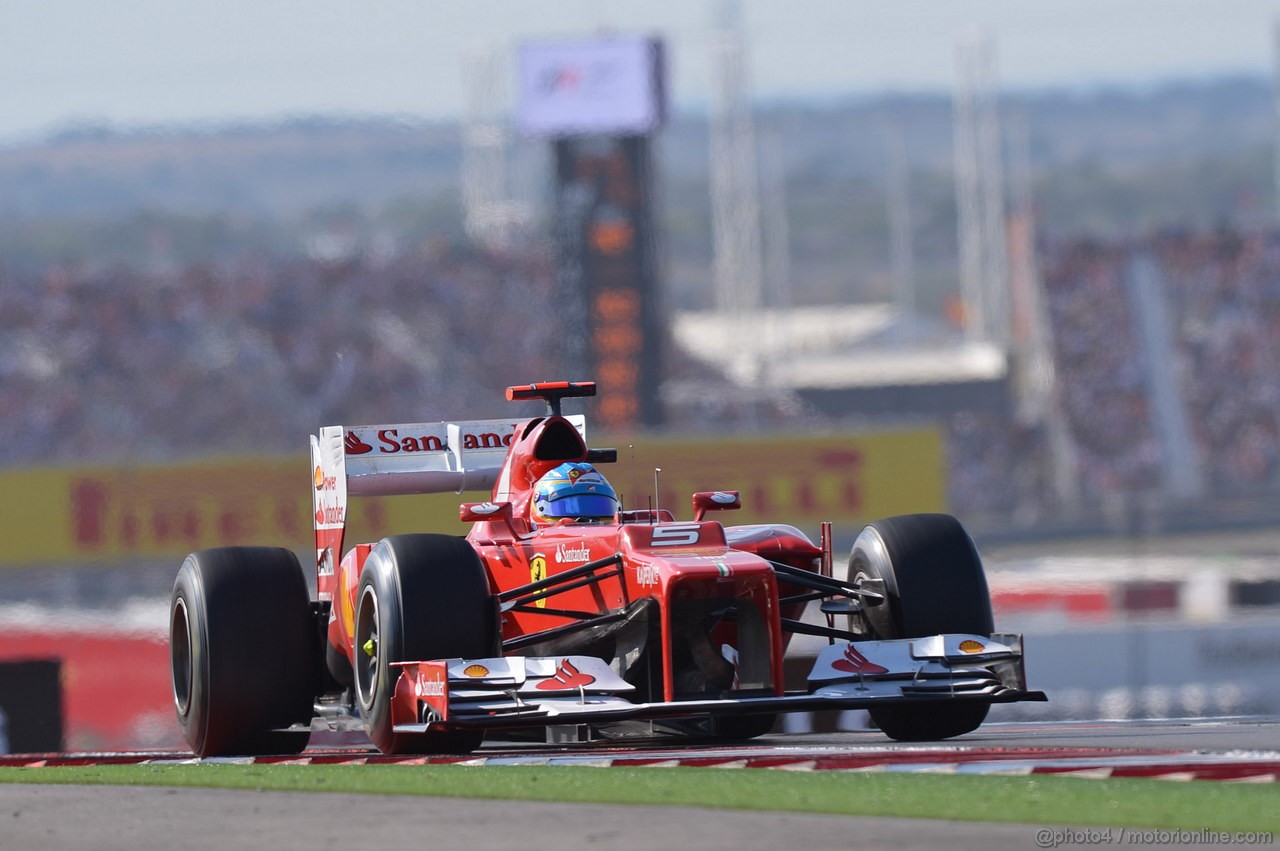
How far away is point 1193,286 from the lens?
57812mm

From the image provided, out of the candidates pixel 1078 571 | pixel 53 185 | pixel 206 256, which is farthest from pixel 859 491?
pixel 53 185

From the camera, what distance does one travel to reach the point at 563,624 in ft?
37.4

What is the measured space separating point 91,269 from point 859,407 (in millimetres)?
20194

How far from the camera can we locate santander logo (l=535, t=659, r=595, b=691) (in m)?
10.1

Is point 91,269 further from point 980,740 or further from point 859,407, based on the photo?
point 980,740

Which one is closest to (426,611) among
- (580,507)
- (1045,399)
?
(580,507)

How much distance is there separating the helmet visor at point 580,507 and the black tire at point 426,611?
111 centimetres

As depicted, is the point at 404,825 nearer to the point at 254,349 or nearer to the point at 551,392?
the point at 551,392

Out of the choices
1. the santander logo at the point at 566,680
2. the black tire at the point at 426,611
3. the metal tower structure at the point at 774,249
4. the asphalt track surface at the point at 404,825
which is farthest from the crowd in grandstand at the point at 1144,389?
the asphalt track surface at the point at 404,825

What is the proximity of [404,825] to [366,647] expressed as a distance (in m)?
3.68

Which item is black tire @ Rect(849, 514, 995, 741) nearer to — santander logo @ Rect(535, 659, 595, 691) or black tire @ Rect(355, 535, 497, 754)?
santander logo @ Rect(535, 659, 595, 691)

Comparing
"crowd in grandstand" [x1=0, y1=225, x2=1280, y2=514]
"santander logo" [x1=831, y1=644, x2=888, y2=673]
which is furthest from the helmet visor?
"crowd in grandstand" [x1=0, y1=225, x2=1280, y2=514]

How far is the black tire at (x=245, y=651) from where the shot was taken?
1162 centimetres

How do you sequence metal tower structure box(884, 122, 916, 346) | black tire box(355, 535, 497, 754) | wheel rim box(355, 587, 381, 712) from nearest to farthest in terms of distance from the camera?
black tire box(355, 535, 497, 754) < wheel rim box(355, 587, 381, 712) < metal tower structure box(884, 122, 916, 346)
